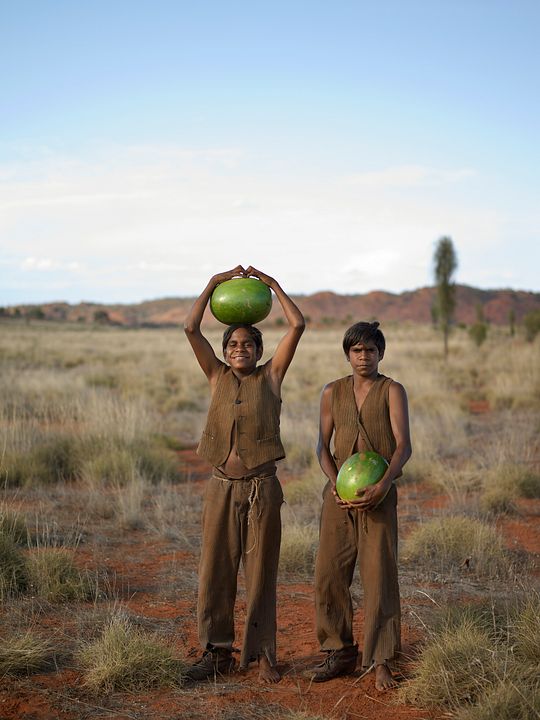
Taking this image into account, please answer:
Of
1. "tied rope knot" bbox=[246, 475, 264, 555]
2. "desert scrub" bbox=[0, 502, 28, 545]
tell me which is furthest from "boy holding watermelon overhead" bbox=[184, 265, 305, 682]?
"desert scrub" bbox=[0, 502, 28, 545]

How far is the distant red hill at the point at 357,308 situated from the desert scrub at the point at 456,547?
89508 mm

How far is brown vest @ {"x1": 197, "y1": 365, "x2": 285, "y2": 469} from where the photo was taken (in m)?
4.16

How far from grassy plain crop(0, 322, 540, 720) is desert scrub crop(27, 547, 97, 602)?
2 cm

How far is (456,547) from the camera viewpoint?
6664 millimetres

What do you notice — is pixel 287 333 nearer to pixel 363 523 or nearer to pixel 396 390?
pixel 396 390

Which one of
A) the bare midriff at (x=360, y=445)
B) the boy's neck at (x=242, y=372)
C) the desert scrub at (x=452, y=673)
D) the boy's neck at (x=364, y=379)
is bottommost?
the desert scrub at (x=452, y=673)

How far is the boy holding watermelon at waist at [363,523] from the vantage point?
159 inches

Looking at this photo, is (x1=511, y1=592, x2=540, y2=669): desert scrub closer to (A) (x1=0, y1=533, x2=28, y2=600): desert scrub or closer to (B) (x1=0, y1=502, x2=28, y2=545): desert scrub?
(A) (x1=0, y1=533, x2=28, y2=600): desert scrub

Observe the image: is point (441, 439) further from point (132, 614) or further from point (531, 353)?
point (531, 353)

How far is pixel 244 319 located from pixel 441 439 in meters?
9.08

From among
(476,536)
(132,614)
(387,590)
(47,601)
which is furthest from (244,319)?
(476,536)

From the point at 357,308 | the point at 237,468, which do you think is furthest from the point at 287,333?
the point at 357,308

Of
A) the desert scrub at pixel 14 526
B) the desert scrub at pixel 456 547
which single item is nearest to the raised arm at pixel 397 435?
the desert scrub at pixel 456 547

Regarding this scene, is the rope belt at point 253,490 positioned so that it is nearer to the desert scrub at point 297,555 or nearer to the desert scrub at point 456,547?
the desert scrub at point 297,555
